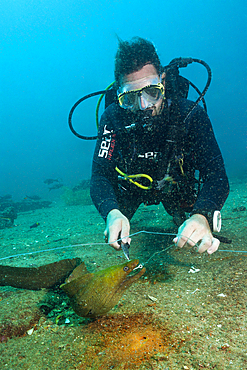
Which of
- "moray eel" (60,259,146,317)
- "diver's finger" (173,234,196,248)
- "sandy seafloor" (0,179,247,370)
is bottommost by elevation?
"sandy seafloor" (0,179,247,370)

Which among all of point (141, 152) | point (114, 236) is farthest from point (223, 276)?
point (141, 152)

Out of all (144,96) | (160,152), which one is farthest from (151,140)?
(144,96)

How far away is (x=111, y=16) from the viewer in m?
114

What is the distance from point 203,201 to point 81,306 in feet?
5.77

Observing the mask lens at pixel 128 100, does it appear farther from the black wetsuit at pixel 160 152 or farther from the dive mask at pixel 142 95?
the black wetsuit at pixel 160 152

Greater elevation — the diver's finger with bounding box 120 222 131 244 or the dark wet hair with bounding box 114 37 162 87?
the dark wet hair with bounding box 114 37 162 87

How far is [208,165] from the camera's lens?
116 inches

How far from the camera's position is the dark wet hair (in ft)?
9.79

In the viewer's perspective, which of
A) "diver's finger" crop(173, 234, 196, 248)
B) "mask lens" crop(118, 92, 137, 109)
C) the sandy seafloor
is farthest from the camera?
"mask lens" crop(118, 92, 137, 109)

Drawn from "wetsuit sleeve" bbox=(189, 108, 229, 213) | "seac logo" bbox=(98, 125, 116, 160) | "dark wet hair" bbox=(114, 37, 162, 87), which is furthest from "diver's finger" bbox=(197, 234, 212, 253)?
"dark wet hair" bbox=(114, 37, 162, 87)

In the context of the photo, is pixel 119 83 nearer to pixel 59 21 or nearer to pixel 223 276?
pixel 223 276

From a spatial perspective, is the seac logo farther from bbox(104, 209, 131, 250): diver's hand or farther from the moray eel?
the moray eel

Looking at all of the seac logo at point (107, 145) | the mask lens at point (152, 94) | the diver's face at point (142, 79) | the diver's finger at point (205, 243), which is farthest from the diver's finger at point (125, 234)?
the mask lens at point (152, 94)

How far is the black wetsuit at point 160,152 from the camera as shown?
2998 mm
